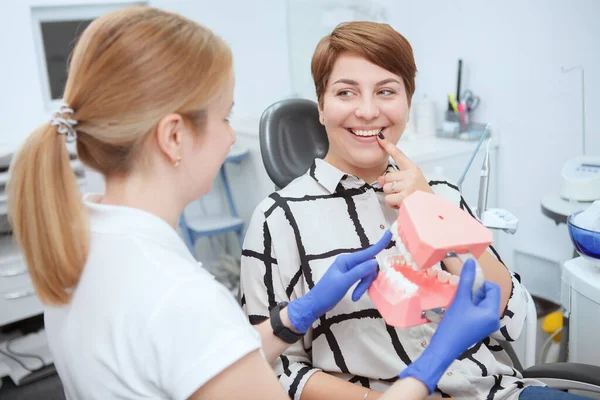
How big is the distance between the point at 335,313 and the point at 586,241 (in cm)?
64

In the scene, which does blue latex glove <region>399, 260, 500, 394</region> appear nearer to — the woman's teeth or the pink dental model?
the pink dental model

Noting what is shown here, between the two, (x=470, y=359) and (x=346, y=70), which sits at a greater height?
(x=346, y=70)

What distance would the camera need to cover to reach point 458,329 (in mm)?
858

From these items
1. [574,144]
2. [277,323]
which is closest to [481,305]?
[277,323]

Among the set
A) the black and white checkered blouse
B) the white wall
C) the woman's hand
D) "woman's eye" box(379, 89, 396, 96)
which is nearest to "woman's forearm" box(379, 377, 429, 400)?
the black and white checkered blouse

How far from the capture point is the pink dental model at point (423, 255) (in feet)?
2.80

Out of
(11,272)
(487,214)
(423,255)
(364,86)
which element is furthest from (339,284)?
(11,272)

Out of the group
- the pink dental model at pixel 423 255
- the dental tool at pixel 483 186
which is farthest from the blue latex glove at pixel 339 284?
the dental tool at pixel 483 186

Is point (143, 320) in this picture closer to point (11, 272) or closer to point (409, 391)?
point (409, 391)

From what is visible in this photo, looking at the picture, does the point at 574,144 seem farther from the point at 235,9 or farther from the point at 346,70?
the point at 235,9

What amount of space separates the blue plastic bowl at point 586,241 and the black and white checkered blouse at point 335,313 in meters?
0.20

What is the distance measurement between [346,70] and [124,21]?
0.61m

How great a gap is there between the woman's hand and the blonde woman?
1.22 feet

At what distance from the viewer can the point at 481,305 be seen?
89 cm
